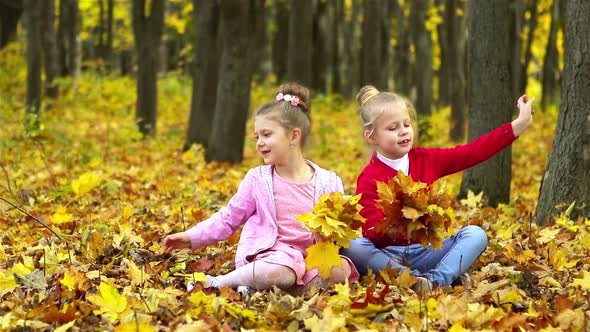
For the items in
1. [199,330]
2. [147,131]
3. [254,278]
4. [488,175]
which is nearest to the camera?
[199,330]

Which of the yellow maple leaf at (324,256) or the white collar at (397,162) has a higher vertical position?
the white collar at (397,162)

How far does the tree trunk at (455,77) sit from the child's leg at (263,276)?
38.3 feet

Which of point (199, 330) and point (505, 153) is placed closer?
point (199, 330)

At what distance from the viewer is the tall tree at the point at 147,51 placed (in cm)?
1410

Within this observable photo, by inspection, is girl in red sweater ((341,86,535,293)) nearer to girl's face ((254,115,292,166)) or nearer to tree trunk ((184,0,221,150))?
girl's face ((254,115,292,166))

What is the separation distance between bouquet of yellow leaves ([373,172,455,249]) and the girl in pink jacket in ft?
1.45

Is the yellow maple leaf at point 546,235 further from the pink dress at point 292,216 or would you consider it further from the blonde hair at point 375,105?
the pink dress at point 292,216

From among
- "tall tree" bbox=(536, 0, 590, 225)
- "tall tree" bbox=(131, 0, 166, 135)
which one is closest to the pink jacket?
"tall tree" bbox=(536, 0, 590, 225)

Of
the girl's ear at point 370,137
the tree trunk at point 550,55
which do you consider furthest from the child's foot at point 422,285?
the tree trunk at point 550,55

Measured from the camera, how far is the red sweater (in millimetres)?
4371

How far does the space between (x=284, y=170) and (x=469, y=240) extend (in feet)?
3.60

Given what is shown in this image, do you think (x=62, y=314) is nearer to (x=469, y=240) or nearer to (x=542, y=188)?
(x=469, y=240)

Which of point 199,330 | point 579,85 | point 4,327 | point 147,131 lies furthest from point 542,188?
point 147,131

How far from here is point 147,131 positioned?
1441cm
